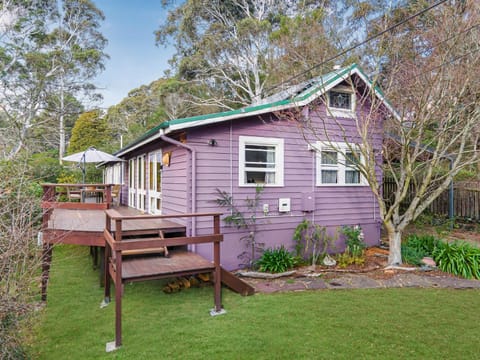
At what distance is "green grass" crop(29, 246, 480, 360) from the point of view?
11.1ft

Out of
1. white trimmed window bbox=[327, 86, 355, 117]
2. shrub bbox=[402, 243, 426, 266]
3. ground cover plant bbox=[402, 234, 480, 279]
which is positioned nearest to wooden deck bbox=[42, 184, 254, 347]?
shrub bbox=[402, 243, 426, 266]

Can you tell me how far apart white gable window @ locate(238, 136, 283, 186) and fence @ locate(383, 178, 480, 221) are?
15.5ft

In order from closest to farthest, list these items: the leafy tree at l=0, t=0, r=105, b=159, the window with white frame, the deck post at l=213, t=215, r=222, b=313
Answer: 1. the deck post at l=213, t=215, r=222, b=313
2. the window with white frame
3. the leafy tree at l=0, t=0, r=105, b=159

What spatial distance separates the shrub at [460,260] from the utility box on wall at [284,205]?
3.37 m

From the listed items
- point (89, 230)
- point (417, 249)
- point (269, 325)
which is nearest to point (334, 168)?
point (417, 249)

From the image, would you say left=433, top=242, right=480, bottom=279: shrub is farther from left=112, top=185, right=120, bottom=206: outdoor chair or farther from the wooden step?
left=112, top=185, right=120, bottom=206: outdoor chair

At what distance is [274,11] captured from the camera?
20.2m

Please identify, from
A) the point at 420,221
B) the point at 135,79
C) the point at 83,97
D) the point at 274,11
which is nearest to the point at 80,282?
the point at 420,221

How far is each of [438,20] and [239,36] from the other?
1479cm

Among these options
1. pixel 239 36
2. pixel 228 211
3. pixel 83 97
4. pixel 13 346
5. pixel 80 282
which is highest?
pixel 239 36

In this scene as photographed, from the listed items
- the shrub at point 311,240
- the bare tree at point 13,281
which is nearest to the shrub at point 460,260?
the shrub at point 311,240

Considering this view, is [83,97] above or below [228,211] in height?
above

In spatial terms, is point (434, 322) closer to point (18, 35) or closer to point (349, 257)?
point (349, 257)

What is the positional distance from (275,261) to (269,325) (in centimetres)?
249
